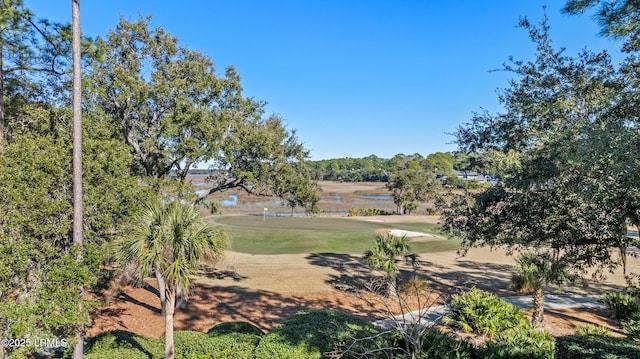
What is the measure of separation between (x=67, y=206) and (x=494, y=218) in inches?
460

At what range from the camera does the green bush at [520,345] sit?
6.97 meters

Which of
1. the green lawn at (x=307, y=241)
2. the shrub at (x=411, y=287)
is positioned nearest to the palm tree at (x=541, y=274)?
the shrub at (x=411, y=287)

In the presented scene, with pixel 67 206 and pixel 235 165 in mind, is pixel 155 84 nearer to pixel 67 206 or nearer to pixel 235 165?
pixel 235 165

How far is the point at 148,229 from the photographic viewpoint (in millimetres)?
7762

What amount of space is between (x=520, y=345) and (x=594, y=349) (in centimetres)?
225

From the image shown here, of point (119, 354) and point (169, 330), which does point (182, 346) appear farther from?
point (119, 354)

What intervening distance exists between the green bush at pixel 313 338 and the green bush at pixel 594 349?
318 centimetres

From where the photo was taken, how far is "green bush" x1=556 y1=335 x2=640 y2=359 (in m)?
5.92

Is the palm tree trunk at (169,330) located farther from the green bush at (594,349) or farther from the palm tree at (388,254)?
the palm tree at (388,254)

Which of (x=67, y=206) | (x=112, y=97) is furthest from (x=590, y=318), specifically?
(x=112, y=97)

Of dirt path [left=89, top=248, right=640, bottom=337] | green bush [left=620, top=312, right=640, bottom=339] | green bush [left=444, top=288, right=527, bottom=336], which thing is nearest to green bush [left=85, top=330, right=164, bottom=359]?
dirt path [left=89, top=248, right=640, bottom=337]

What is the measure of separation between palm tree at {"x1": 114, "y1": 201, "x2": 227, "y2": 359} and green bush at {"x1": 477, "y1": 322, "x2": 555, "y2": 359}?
6345 mm

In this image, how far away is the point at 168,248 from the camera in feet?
25.4

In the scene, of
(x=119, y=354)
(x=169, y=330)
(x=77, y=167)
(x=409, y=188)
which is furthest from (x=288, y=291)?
(x=409, y=188)
